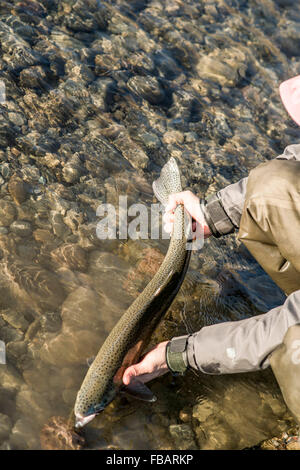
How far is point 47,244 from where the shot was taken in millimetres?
4105

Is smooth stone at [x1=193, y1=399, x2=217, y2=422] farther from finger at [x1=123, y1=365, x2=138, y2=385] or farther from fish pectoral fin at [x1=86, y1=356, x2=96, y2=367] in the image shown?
fish pectoral fin at [x1=86, y1=356, x2=96, y2=367]

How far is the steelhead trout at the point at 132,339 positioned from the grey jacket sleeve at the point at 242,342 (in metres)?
0.37

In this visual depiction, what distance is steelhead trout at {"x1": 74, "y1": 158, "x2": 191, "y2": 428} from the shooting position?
120 inches

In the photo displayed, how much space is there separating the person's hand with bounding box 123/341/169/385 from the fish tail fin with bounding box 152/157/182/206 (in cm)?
154

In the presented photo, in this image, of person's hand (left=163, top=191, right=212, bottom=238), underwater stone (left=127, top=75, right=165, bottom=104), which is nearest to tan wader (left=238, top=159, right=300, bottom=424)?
person's hand (left=163, top=191, right=212, bottom=238)

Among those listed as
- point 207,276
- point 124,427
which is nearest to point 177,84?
point 207,276

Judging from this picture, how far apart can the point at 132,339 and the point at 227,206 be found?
134 centimetres

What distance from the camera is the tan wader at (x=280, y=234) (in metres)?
2.81

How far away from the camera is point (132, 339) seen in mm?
3318

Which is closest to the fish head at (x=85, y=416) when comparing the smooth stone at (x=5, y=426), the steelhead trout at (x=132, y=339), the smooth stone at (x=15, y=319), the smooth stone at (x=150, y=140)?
the steelhead trout at (x=132, y=339)

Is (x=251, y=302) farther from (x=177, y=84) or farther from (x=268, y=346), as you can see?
(x=177, y=84)

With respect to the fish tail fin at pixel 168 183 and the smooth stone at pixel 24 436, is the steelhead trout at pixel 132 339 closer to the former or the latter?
the smooth stone at pixel 24 436
